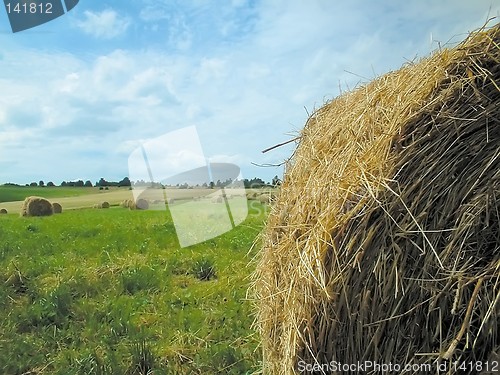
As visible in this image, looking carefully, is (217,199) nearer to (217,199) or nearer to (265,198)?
(217,199)

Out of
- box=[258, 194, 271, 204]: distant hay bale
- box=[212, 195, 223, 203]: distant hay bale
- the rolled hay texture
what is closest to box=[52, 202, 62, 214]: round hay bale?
box=[212, 195, 223, 203]: distant hay bale

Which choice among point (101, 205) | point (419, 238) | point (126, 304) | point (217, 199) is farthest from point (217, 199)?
point (419, 238)

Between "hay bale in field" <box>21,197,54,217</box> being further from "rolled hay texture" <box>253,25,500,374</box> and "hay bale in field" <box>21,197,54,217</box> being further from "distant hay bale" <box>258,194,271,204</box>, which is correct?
"rolled hay texture" <box>253,25,500,374</box>

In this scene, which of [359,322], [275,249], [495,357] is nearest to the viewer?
[495,357]

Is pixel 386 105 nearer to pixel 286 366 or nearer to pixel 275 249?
pixel 275 249

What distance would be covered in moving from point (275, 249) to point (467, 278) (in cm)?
121

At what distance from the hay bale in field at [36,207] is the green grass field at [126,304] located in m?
2.58

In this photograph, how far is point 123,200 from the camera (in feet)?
36.9

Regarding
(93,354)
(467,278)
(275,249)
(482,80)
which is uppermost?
(482,80)

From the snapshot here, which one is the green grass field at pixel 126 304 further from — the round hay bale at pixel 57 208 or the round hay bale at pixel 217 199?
the round hay bale at pixel 57 208

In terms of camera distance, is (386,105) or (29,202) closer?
(386,105)

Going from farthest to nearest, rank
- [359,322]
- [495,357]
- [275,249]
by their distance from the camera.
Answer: [275,249] < [359,322] < [495,357]

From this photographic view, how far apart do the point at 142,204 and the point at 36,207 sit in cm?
261

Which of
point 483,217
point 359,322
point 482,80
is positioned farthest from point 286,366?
point 482,80
